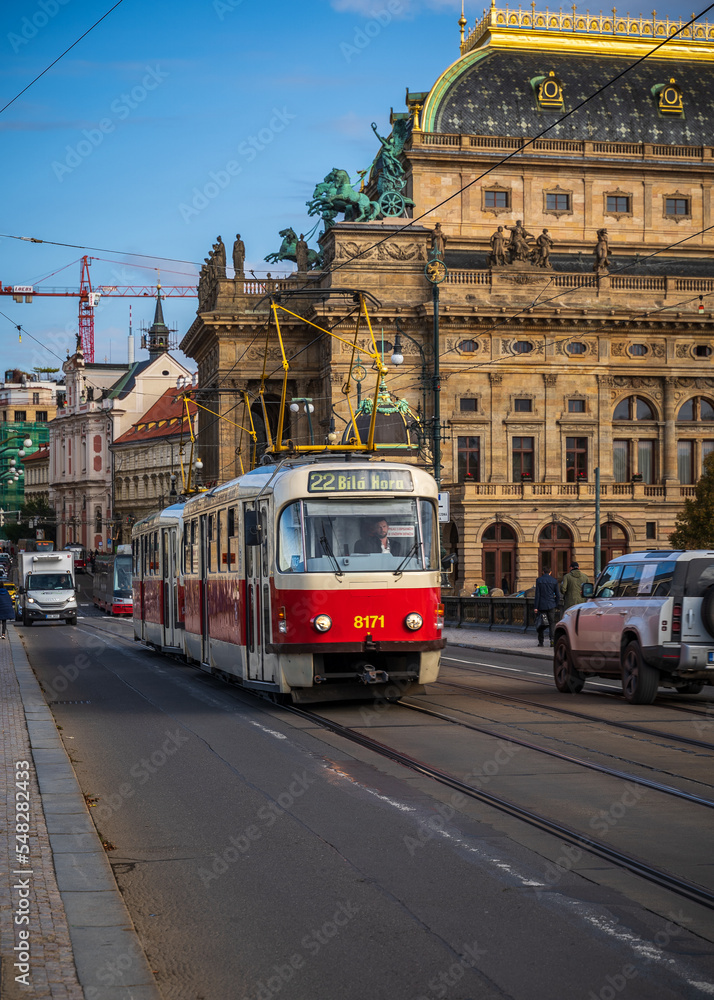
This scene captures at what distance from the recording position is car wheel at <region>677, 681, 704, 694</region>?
1827 centimetres

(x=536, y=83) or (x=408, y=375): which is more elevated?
(x=536, y=83)

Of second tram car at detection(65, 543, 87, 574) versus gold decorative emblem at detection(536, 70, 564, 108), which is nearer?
gold decorative emblem at detection(536, 70, 564, 108)

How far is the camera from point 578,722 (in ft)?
50.9

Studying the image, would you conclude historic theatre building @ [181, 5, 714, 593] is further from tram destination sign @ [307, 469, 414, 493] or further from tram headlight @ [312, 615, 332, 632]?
tram headlight @ [312, 615, 332, 632]

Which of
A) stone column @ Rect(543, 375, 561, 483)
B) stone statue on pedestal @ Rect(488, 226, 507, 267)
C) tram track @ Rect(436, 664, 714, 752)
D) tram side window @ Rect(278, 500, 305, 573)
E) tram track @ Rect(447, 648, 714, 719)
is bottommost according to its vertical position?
tram track @ Rect(447, 648, 714, 719)

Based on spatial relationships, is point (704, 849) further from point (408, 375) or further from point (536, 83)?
point (536, 83)

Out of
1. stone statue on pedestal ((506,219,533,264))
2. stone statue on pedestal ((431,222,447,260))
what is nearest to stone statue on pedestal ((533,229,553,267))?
stone statue on pedestal ((506,219,533,264))

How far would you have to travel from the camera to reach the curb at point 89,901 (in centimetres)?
594

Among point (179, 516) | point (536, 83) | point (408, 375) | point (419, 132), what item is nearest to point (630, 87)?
point (536, 83)

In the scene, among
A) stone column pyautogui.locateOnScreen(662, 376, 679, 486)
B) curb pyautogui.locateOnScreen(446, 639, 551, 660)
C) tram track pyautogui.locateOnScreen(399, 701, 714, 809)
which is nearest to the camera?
tram track pyautogui.locateOnScreen(399, 701, 714, 809)

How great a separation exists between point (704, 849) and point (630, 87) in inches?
3024

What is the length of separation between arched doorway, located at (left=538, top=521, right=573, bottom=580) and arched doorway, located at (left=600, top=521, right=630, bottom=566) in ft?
7.70

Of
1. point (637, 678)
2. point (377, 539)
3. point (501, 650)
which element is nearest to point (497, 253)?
point (501, 650)

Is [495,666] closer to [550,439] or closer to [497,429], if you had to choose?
[497,429]
